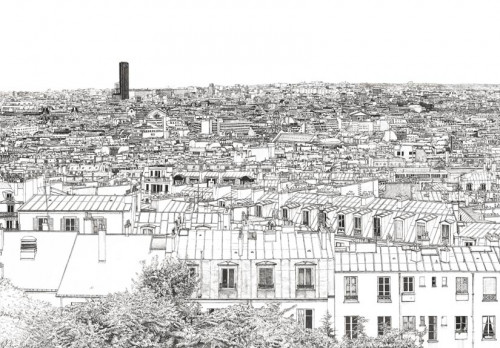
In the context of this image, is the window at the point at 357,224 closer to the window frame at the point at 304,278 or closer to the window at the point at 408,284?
the window at the point at 408,284

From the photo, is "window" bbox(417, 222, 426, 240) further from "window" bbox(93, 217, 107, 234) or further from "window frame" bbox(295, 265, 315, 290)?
"window frame" bbox(295, 265, 315, 290)

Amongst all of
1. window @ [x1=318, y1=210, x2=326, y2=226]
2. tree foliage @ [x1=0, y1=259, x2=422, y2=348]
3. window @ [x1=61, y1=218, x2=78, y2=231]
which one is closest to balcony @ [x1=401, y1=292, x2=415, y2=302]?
tree foliage @ [x1=0, y1=259, x2=422, y2=348]

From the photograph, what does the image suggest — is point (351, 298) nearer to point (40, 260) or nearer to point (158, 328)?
point (40, 260)

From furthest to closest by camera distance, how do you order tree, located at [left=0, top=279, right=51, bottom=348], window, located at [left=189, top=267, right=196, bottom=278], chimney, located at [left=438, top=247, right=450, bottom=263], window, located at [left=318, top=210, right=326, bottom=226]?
1. window, located at [left=318, top=210, right=326, bottom=226]
2. chimney, located at [left=438, top=247, right=450, bottom=263]
3. window, located at [left=189, top=267, right=196, bottom=278]
4. tree, located at [left=0, top=279, right=51, bottom=348]

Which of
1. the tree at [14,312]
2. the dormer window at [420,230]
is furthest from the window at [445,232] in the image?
the tree at [14,312]

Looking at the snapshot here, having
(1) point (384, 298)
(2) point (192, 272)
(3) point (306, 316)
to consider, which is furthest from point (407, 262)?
(2) point (192, 272)

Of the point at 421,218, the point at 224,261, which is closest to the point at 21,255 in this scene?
the point at 224,261
